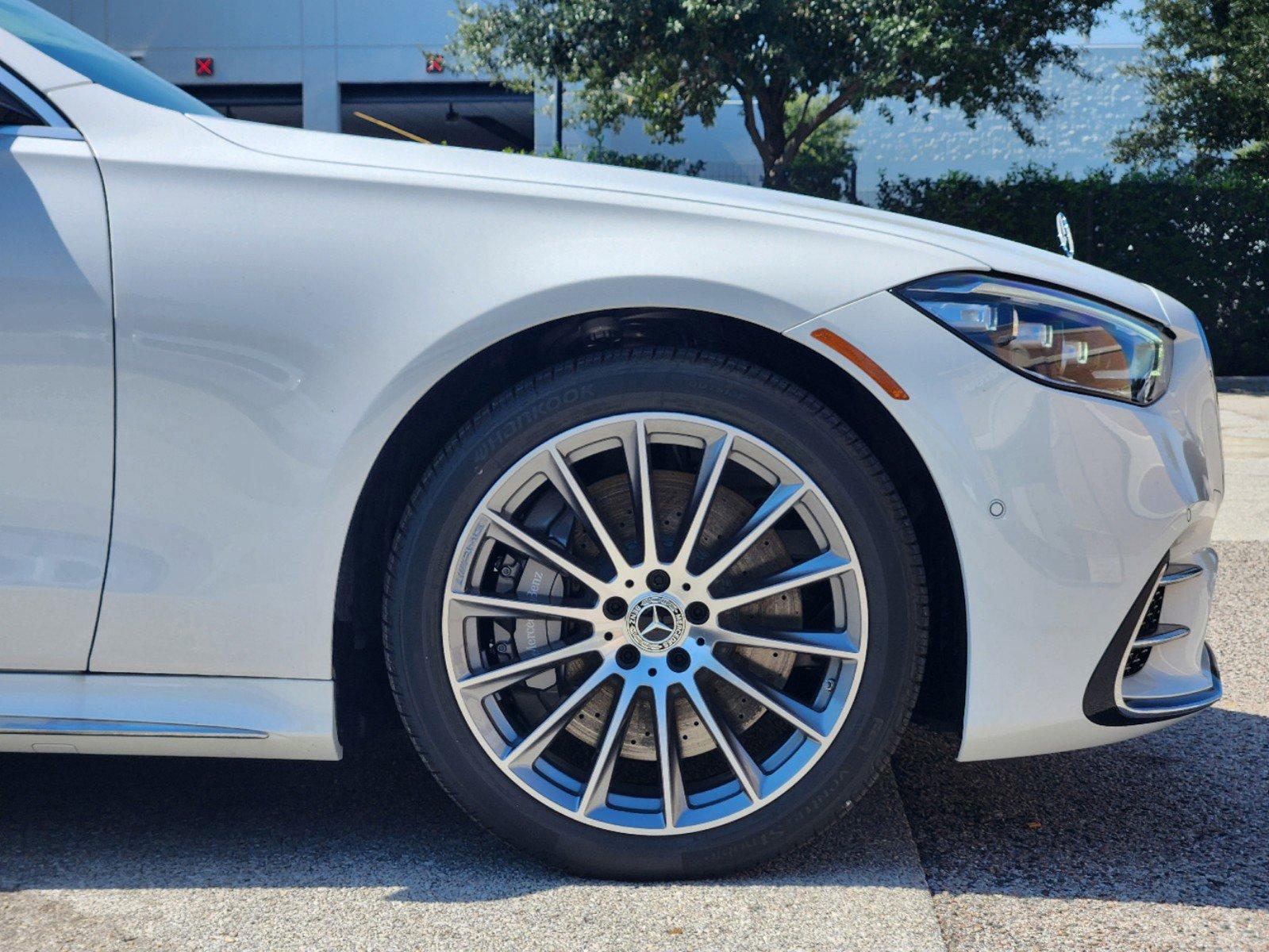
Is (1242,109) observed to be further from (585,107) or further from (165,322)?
(165,322)

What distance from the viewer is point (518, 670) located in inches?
79.6

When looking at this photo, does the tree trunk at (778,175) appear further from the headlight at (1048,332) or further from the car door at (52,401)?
the car door at (52,401)

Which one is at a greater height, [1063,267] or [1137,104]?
[1137,104]

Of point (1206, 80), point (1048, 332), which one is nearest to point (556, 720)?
point (1048, 332)

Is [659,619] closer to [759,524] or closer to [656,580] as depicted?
[656,580]

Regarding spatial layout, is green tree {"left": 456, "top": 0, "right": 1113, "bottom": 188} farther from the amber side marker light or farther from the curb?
the amber side marker light

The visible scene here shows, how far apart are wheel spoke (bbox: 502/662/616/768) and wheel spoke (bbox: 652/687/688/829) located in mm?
95

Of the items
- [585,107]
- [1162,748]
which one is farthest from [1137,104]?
[1162,748]

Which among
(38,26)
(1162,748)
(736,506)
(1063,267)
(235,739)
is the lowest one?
(1162,748)

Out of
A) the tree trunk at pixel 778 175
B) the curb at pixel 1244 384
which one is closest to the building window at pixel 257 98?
the tree trunk at pixel 778 175

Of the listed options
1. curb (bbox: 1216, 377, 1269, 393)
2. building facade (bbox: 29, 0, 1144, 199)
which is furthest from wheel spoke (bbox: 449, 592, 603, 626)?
building facade (bbox: 29, 0, 1144, 199)

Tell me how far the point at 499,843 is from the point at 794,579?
0.74 m

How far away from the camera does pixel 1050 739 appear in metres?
2.01

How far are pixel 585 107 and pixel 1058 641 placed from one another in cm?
1543
